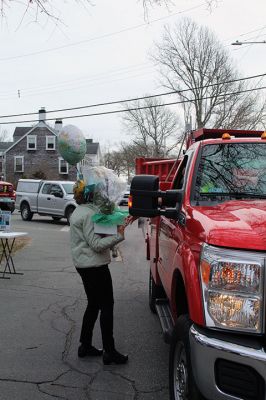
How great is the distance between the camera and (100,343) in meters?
5.46

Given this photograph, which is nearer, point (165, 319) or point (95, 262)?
point (165, 319)

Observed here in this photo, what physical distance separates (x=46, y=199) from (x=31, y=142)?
116 feet

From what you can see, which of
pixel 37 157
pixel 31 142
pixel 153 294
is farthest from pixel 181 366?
pixel 31 142

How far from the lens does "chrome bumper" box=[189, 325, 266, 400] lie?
2.54 m

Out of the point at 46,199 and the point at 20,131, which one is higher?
the point at 20,131

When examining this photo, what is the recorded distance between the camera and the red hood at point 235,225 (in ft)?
8.95

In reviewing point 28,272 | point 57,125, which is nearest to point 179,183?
point 28,272

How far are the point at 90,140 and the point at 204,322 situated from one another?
78.1 meters

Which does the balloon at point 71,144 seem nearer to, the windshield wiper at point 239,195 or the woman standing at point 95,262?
the woman standing at point 95,262

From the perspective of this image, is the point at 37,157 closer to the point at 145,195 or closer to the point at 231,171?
the point at 231,171

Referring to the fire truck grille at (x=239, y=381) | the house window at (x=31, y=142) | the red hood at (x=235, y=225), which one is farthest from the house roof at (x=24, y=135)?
the fire truck grille at (x=239, y=381)

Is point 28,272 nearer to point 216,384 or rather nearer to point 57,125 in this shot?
point 216,384

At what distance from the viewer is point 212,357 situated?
8.73ft

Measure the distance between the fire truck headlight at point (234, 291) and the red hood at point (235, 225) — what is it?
2.2 inches
